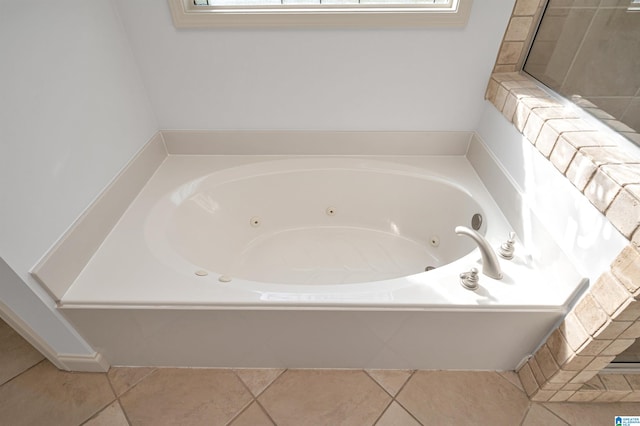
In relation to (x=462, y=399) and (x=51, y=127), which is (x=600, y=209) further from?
(x=51, y=127)

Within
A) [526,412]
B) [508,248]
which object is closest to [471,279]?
[508,248]

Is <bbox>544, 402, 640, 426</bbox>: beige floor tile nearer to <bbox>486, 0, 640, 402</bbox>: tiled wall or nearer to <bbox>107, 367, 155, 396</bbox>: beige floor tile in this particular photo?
<bbox>486, 0, 640, 402</bbox>: tiled wall

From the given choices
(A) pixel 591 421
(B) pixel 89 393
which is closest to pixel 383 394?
(A) pixel 591 421

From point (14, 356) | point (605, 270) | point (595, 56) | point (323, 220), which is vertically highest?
point (595, 56)

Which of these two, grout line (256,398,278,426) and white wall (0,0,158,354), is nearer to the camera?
white wall (0,0,158,354)

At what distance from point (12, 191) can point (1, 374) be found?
88cm

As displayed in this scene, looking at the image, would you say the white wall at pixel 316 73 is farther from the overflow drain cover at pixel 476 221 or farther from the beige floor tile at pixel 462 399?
the beige floor tile at pixel 462 399

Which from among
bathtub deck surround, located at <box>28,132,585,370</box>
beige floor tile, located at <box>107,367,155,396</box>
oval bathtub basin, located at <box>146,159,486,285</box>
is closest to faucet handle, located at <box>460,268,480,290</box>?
bathtub deck surround, located at <box>28,132,585,370</box>

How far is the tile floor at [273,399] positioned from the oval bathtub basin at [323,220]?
1.49 ft

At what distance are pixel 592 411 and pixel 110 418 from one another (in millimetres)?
1701

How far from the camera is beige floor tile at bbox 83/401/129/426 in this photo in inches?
44.5

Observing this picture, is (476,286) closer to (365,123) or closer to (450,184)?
(450,184)

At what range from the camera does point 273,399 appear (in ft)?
3.95

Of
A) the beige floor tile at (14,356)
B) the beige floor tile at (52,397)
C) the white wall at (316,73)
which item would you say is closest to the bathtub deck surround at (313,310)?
the beige floor tile at (52,397)
